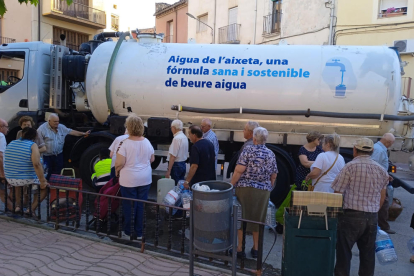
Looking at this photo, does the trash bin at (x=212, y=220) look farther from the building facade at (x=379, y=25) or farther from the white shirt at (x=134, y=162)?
the building facade at (x=379, y=25)

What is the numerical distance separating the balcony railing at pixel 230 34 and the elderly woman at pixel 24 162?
1541 centimetres

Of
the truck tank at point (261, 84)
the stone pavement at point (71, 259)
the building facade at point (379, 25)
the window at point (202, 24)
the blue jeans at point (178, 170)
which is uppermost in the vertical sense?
the window at point (202, 24)

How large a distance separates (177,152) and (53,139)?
243 centimetres

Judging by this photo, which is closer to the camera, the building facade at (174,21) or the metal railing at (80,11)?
the metal railing at (80,11)

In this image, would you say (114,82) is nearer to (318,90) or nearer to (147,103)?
(147,103)

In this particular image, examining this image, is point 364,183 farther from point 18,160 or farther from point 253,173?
point 18,160

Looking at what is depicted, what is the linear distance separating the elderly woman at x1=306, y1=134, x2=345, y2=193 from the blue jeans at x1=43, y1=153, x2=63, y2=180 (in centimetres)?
454

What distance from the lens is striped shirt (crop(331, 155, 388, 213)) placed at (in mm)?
3027

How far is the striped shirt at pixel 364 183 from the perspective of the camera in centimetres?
303

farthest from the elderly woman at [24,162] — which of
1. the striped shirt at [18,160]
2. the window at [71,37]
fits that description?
the window at [71,37]

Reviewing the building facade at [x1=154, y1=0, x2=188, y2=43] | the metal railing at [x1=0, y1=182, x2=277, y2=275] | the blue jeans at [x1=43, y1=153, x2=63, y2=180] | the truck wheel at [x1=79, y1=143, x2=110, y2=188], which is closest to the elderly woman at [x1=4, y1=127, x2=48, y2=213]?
the metal railing at [x1=0, y1=182, x2=277, y2=275]

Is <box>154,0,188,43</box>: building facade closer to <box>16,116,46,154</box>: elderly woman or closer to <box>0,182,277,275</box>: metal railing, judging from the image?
<box>16,116,46,154</box>: elderly woman

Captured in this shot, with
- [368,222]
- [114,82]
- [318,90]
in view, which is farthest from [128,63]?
[368,222]

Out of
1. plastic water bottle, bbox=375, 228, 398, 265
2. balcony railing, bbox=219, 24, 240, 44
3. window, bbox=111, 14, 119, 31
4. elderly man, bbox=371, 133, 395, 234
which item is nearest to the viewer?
plastic water bottle, bbox=375, 228, 398, 265
